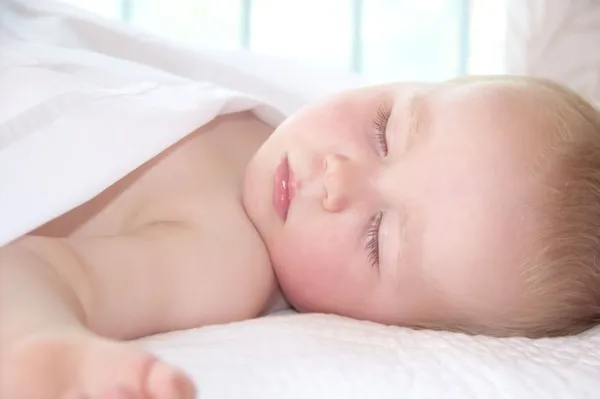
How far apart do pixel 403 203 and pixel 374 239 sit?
0.06 metres

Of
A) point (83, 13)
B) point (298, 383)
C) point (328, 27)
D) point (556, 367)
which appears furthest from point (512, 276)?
point (328, 27)

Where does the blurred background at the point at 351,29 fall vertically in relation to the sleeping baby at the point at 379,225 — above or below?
above

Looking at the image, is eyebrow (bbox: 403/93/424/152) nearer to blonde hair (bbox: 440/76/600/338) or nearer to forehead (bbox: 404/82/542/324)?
forehead (bbox: 404/82/542/324)

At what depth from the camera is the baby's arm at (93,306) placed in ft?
1.74

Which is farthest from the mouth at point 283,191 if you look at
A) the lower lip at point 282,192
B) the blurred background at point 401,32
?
the blurred background at point 401,32

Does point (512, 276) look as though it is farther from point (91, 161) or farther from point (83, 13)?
point (83, 13)

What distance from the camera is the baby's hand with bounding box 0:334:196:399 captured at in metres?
0.51

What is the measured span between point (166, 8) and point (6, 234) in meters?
1.01

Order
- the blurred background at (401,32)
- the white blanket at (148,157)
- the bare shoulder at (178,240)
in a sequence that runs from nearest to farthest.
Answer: the white blanket at (148,157)
the bare shoulder at (178,240)
the blurred background at (401,32)

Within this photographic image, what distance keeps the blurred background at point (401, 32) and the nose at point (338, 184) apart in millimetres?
713

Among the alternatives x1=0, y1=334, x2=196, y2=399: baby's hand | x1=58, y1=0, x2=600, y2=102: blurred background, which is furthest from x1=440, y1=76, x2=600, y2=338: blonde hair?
x1=58, y1=0, x2=600, y2=102: blurred background

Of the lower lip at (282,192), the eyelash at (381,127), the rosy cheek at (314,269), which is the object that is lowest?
the rosy cheek at (314,269)

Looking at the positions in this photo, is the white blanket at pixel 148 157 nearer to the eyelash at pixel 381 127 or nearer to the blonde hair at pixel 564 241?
the blonde hair at pixel 564 241

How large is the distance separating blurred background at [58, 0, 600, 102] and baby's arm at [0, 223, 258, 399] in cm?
83
